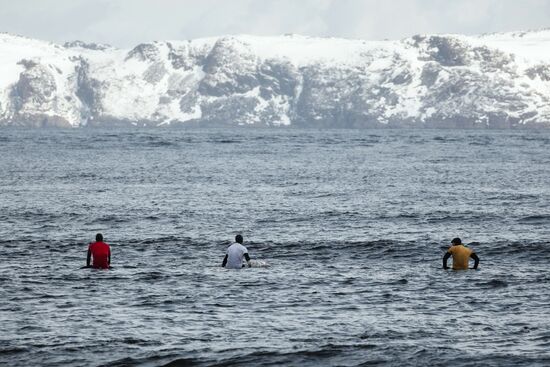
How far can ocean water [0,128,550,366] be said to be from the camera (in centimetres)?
2838

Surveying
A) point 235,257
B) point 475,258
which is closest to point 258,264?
point 235,257

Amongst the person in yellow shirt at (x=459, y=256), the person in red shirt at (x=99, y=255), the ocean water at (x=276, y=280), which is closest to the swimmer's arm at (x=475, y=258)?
the person in yellow shirt at (x=459, y=256)

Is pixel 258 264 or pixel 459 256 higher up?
pixel 459 256

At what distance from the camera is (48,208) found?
66125 millimetres

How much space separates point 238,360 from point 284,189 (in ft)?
192

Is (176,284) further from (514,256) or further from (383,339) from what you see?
(514,256)

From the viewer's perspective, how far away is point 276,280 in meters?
39.0

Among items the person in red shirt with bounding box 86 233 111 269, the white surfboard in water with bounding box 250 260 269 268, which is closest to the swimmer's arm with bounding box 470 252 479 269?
the white surfboard in water with bounding box 250 260 269 268

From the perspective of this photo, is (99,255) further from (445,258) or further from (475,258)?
(475,258)

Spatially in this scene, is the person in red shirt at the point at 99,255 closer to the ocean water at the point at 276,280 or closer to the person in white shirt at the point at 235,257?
the ocean water at the point at 276,280

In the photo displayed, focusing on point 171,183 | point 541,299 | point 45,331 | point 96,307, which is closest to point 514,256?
point 541,299

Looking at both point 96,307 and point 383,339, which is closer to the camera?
point 383,339

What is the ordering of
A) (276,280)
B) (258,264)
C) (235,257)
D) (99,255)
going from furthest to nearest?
1. (258,264)
2. (235,257)
3. (99,255)
4. (276,280)

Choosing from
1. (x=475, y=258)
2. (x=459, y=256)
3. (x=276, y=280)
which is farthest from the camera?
(x=475, y=258)
